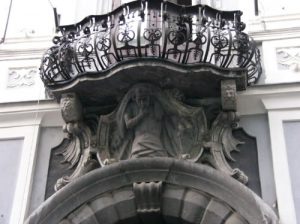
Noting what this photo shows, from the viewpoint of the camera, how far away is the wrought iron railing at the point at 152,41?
24.5 ft

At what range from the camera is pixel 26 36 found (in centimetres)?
882

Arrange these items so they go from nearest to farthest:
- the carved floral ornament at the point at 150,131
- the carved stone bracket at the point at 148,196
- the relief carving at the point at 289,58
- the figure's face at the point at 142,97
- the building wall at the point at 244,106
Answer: the carved stone bracket at the point at 148,196, the building wall at the point at 244,106, the carved floral ornament at the point at 150,131, the figure's face at the point at 142,97, the relief carving at the point at 289,58

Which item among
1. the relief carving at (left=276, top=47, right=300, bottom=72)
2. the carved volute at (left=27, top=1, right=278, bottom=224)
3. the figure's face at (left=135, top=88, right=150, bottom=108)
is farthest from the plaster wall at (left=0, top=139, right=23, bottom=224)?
the relief carving at (left=276, top=47, right=300, bottom=72)

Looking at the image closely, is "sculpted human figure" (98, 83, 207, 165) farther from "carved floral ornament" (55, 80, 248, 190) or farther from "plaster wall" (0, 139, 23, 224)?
"plaster wall" (0, 139, 23, 224)

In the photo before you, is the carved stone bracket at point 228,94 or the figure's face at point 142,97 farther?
the figure's face at point 142,97

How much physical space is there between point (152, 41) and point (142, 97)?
62 cm

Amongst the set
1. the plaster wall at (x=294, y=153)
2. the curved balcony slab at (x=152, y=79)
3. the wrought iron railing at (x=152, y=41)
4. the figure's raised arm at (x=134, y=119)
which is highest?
the wrought iron railing at (x=152, y=41)

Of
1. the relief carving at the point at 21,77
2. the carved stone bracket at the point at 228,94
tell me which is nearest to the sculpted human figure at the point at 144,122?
the carved stone bracket at the point at 228,94

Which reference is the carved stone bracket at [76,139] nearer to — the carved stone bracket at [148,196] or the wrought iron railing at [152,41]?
the wrought iron railing at [152,41]

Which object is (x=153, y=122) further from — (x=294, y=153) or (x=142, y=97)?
(x=294, y=153)

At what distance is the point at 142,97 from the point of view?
745cm

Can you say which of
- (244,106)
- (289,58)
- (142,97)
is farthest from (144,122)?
(289,58)

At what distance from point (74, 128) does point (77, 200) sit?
0.87 m

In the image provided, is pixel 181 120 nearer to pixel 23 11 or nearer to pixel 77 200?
pixel 77 200
